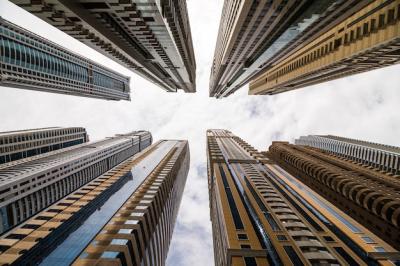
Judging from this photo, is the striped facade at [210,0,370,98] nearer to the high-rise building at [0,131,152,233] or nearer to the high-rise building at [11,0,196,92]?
the high-rise building at [11,0,196,92]

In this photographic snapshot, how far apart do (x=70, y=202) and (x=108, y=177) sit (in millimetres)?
26163

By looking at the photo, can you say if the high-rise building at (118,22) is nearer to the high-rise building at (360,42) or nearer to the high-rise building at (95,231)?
the high-rise building at (95,231)

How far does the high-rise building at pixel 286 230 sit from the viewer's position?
5144 centimetres

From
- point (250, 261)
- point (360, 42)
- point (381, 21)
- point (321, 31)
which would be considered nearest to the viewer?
point (250, 261)

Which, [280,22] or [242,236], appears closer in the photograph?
[242,236]

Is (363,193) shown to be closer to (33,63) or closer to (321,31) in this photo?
(321,31)

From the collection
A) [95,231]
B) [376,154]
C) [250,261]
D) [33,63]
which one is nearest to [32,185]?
[33,63]

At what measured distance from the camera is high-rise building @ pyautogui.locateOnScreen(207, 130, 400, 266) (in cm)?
5144

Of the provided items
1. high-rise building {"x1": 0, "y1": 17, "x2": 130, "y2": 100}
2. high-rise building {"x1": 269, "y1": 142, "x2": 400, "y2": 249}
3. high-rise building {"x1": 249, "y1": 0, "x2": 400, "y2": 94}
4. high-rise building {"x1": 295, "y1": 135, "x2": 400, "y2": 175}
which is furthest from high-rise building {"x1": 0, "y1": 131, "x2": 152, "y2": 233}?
high-rise building {"x1": 295, "y1": 135, "x2": 400, "y2": 175}

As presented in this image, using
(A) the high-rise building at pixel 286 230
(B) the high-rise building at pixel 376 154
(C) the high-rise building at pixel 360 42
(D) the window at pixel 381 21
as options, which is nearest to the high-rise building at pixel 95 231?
(A) the high-rise building at pixel 286 230

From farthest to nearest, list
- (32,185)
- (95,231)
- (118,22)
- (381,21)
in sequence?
1. (32,185)
2. (118,22)
3. (95,231)
4. (381,21)

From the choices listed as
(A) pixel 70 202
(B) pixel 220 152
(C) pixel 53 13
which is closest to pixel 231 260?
(A) pixel 70 202

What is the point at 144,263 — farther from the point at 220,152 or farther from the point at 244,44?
the point at 220,152

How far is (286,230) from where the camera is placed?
6062 cm
